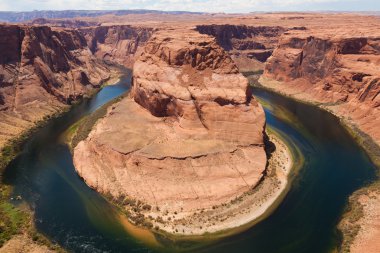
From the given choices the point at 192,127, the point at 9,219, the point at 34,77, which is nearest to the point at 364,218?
the point at 192,127

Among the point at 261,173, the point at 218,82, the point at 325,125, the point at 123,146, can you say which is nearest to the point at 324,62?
the point at 325,125

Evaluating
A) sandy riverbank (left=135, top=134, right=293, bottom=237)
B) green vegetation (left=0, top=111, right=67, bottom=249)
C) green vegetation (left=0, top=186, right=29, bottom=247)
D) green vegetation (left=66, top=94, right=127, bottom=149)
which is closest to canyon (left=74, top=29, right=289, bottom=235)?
sandy riverbank (left=135, top=134, right=293, bottom=237)

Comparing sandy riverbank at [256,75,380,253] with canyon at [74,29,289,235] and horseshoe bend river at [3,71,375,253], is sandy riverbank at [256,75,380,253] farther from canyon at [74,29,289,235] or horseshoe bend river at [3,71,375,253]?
canyon at [74,29,289,235]

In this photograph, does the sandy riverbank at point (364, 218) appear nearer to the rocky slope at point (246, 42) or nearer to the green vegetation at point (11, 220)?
the green vegetation at point (11, 220)

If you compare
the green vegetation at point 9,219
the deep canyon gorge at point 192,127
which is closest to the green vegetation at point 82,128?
the deep canyon gorge at point 192,127

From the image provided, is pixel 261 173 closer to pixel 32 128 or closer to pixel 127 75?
pixel 32 128

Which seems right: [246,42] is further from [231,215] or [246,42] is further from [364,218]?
[364,218]
